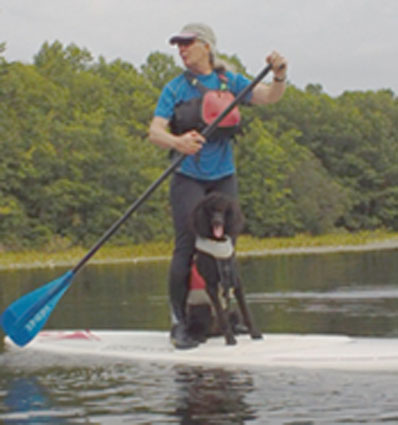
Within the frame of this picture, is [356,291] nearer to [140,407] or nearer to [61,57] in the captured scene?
[140,407]

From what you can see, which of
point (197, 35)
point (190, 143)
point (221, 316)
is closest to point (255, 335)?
point (221, 316)

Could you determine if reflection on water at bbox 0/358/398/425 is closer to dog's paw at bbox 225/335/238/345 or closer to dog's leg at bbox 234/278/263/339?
dog's paw at bbox 225/335/238/345

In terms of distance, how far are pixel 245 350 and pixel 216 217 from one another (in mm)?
818

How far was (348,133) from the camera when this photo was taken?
6938cm

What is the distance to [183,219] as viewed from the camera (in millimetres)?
6668

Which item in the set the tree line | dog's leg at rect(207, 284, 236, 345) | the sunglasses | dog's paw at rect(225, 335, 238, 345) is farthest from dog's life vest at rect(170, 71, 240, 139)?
the tree line

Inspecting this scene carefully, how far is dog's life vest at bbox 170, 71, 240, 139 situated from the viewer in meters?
6.45

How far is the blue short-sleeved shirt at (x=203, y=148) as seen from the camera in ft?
21.5

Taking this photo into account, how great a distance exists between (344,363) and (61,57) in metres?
62.9

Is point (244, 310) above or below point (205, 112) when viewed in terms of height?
below

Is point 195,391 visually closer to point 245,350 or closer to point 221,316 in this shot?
point 245,350

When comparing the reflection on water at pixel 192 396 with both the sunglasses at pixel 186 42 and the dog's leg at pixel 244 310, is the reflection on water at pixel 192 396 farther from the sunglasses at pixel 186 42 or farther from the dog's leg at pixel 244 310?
the sunglasses at pixel 186 42

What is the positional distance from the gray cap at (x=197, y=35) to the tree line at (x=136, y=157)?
33.8 meters

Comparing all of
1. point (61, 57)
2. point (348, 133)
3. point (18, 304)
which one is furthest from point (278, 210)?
point (18, 304)
